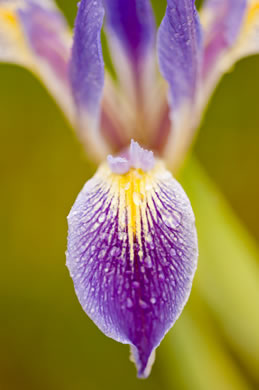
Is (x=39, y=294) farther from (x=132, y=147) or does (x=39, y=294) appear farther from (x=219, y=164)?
(x=132, y=147)

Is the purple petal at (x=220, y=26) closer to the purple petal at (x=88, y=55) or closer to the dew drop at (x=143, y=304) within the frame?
the purple petal at (x=88, y=55)

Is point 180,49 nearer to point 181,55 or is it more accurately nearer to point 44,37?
point 181,55

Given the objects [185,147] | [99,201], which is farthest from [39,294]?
[99,201]

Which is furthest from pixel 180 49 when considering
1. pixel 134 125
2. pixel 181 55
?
pixel 134 125

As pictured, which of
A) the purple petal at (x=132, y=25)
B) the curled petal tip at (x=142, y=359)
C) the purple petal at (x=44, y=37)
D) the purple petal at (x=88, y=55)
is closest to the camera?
the curled petal tip at (x=142, y=359)

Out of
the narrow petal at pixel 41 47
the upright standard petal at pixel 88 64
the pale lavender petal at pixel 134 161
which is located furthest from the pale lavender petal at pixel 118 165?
the narrow petal at pixel 41 47

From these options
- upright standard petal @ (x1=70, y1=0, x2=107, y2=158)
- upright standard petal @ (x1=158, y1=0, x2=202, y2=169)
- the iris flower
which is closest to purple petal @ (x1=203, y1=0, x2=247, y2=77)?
the iris flower
